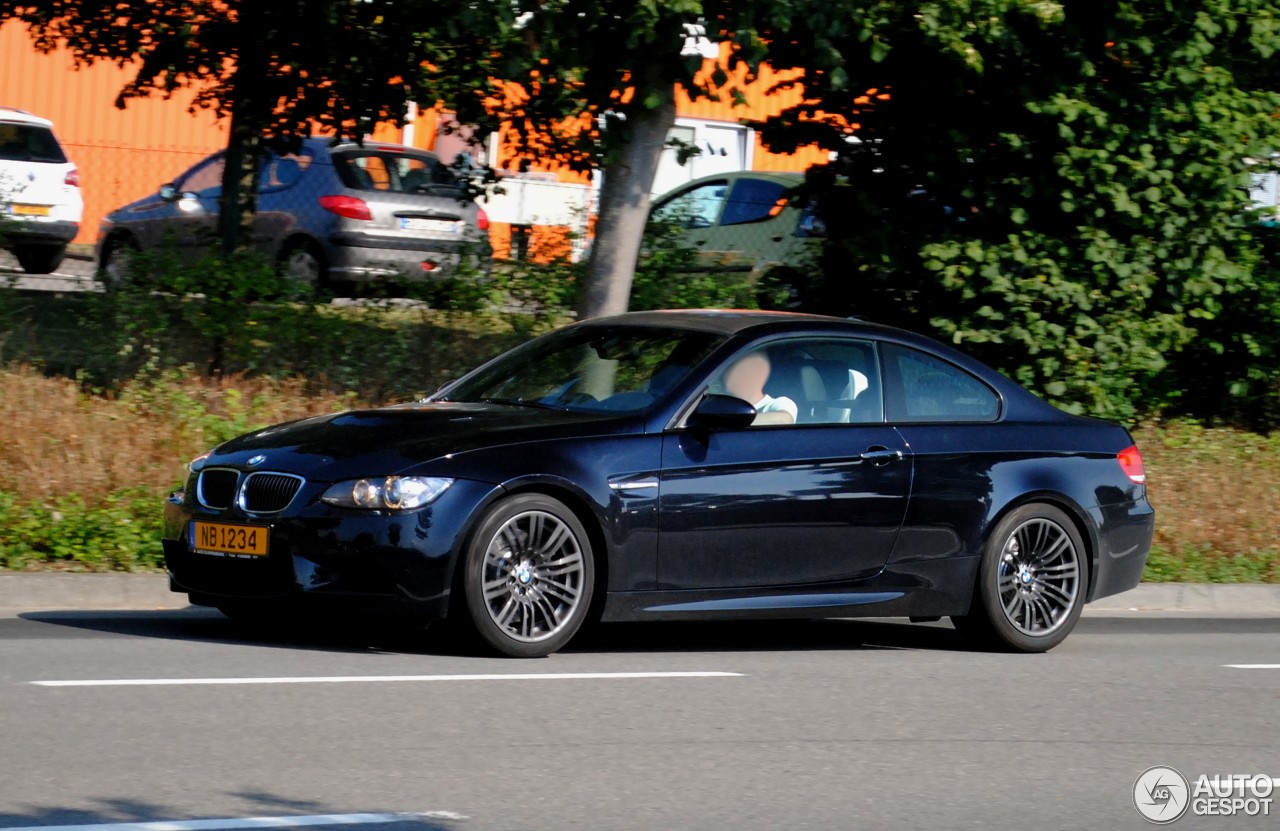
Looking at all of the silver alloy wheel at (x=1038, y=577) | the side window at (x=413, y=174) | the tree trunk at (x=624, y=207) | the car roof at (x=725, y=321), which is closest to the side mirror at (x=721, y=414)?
the car roof at (x=725, y=321)

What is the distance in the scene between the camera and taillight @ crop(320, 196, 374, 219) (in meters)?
16.8

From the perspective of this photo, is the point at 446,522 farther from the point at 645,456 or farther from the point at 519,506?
the point at 645,456

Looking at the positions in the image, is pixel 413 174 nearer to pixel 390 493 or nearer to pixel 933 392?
pixel 933 392

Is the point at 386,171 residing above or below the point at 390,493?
above

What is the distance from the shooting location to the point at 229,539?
793 cm

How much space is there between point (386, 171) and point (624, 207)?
16.2ft

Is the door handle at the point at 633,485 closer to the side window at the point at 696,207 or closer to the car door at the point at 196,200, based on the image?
the side window at the point at 696,207

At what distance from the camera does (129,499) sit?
34.7 ft

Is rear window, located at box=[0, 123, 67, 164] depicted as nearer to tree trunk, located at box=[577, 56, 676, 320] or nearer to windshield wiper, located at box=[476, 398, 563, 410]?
tree trunk, located at box=[577, 56, 676, 320]

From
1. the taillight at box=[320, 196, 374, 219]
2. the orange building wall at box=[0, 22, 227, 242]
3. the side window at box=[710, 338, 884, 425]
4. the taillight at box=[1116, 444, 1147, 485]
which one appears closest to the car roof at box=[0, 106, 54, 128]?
the taillight at box=[320, 196, 374, 219]

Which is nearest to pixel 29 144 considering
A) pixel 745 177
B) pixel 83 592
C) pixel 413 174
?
pixel 413 174

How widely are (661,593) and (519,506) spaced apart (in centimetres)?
77

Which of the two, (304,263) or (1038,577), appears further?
(304,263)

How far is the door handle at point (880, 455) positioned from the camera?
8641 millimetres
